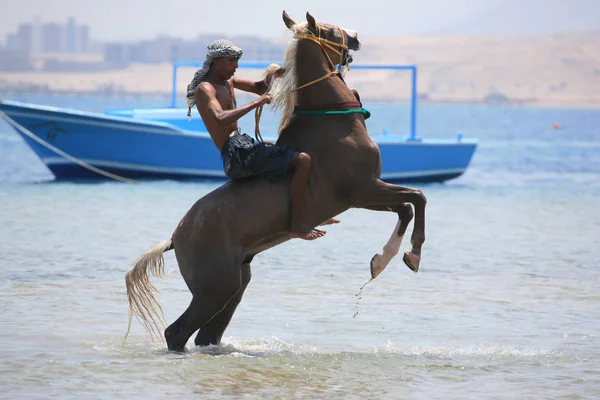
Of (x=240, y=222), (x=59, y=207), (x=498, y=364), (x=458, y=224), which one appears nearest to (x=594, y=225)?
(x=458, y=224)

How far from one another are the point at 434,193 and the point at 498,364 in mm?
18889

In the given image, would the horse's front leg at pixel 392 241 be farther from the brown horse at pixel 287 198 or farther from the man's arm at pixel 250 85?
the man's arm at pixel 250 85

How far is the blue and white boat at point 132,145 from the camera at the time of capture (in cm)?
2639

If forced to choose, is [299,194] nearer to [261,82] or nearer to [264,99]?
[264,99]

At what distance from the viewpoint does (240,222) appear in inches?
315

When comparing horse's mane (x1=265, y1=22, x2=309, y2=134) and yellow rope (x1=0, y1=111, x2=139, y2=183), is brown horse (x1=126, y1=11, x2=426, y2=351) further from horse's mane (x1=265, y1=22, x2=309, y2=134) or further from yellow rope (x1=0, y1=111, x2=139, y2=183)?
yellow rope (x1=0, y1=111, x2=139, y2=183)

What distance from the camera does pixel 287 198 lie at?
26.5 feet

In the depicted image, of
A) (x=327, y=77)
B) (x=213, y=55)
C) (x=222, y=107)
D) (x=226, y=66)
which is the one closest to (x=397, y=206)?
(x=327, y=77)

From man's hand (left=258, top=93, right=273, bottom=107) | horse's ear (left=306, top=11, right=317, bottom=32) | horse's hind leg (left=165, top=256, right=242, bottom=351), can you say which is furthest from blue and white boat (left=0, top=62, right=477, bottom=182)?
horse's hind leg (left=165, top=256, right=242, bottom=351)

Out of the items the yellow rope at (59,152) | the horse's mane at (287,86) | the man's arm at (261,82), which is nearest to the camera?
the horse's mane at (287,86)

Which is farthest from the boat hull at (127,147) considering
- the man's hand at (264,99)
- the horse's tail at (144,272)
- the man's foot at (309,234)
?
the man's foot at (309,234)

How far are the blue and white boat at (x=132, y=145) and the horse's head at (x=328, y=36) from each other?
17.2 meters

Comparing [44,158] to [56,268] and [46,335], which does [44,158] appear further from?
[46,335]

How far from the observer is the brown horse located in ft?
26.3
